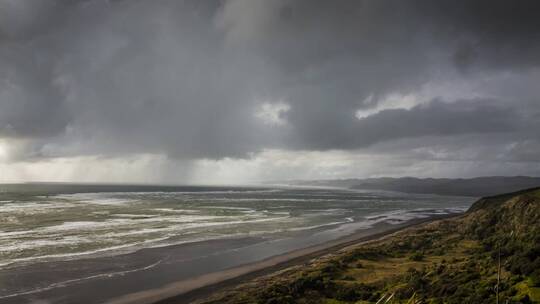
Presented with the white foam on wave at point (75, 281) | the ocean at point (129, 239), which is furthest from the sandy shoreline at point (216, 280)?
the white foam on wave at point (75, 281)

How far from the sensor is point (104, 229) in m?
63.2

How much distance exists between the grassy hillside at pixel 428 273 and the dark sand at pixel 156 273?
3876mm

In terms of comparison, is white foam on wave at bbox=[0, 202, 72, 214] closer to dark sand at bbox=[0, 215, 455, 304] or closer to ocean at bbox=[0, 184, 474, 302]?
ocean at bbox=[0, 184, 474, 302]

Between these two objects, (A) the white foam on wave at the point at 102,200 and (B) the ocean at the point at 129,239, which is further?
(A) the white foam on wave at the point at 102,200

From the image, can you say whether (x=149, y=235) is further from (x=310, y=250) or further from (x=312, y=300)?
(x=312, y=300)

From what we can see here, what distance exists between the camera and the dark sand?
3006 centimetres

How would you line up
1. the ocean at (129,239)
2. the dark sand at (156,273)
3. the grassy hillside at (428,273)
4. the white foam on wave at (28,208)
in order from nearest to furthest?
the grassy hillside at (428,273) < the dark sand at (156,273) < the ocean at (129,239) < the white foam on wave at (28,208)

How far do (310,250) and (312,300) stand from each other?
22.7m

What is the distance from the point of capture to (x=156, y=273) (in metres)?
37.3

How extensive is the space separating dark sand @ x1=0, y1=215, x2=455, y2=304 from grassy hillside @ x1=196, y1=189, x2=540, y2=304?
3876 millimetres

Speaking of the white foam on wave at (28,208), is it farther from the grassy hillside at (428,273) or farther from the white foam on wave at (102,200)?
the grassy hillside at (428,273)

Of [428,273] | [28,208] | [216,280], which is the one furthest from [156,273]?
[28,208]

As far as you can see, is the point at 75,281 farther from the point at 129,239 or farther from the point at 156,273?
the point at 129,239

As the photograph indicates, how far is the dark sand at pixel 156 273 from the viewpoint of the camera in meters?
30.1
